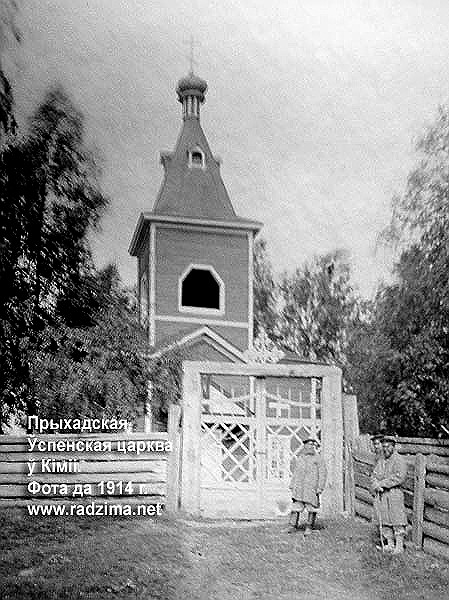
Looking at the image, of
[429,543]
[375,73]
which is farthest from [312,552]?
[375,73]

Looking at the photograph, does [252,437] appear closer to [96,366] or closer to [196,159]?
[96,366]

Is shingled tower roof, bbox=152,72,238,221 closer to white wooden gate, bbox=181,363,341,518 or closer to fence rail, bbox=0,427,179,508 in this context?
white wooden gate, bbox=181,363,341,518

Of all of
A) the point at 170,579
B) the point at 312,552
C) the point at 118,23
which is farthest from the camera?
the point at 118,23

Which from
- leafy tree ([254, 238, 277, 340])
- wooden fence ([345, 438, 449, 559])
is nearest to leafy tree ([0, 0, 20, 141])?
leafy tree ([254, 238, 277, 340])

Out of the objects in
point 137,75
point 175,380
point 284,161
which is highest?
point 137,75

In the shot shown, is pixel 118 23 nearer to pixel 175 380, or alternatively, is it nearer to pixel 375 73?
pixel 375 73

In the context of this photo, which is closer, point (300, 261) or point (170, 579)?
point (170, 579)
